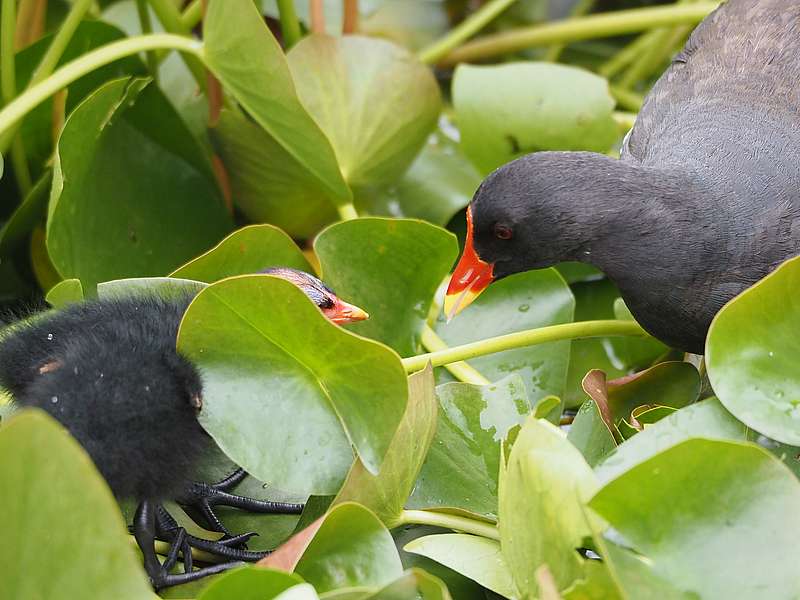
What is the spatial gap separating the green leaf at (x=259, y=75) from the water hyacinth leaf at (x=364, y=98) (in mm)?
165

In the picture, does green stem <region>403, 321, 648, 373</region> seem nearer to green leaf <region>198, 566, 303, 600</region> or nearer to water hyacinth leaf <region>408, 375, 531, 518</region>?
water hyacinth leaf <region>408, 375, 531, 518</region>

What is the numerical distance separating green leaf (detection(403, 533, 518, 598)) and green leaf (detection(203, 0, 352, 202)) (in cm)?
61

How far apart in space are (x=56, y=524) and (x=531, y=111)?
109 cm

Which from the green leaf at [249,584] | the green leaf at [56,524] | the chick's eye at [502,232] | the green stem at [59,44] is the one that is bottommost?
the green leaf at [249,584]

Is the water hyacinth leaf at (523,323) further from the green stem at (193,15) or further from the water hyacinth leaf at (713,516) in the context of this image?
the green stem at (193,15)

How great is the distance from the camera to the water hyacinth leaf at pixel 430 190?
182cm

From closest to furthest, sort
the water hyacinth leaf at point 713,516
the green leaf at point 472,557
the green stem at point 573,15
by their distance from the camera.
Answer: the water hyacinth leaf at point 713,516 → the green leaf at point 472,557 → the green stem at point 573,15

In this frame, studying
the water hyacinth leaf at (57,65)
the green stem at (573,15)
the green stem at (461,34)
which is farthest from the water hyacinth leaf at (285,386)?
the green stem at (573,15)

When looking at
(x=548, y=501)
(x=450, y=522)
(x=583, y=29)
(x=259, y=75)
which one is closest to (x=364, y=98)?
(x=259, y=75)

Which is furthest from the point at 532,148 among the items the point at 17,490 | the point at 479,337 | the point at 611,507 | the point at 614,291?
the point at 17,490

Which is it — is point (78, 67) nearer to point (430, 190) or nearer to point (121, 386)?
point (121, 386)

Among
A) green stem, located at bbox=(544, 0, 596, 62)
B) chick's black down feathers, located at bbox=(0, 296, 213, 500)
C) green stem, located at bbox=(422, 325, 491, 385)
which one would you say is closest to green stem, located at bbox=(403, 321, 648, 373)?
green stem, located at bbox=(422, 325, 491, 385)

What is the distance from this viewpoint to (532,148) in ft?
5.60

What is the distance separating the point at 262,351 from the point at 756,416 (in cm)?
47
